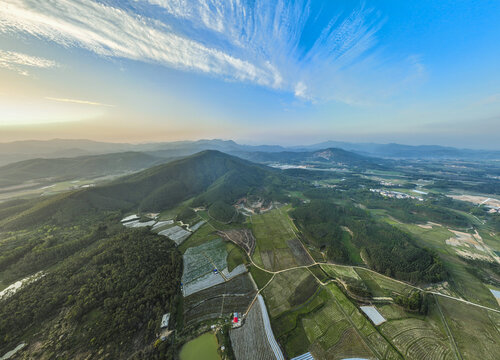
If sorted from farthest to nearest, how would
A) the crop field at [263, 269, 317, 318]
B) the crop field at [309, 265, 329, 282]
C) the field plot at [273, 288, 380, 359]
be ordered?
the crop field at [309, 265, 329, 282], the crop field at [263, 269, 317, 318], the field plot at [273, 288, 380, 359]

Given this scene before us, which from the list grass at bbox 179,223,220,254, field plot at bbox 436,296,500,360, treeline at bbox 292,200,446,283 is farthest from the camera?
grass at bbox 179,223,220,254

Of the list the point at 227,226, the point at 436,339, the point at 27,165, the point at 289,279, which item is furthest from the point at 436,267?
the point at 27,165

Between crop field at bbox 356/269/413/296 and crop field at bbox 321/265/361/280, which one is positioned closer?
crop field at bbox 356/269/413/296

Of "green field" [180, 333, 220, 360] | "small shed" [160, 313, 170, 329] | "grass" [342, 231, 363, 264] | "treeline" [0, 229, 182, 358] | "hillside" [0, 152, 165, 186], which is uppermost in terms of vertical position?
"hillside" [0, 152, 165, 186]

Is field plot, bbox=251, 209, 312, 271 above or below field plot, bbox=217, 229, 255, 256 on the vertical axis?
below

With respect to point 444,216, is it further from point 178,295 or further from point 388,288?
point 178,295

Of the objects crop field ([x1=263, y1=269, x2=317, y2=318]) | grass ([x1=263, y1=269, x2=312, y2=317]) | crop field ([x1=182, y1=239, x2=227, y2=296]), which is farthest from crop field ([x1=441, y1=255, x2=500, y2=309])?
crop field ([x1=182, y1=239, x2=227, y2=296])

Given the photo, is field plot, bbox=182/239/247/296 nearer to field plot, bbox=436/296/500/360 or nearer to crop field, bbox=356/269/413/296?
crop field, bbox=356/269/413/296
